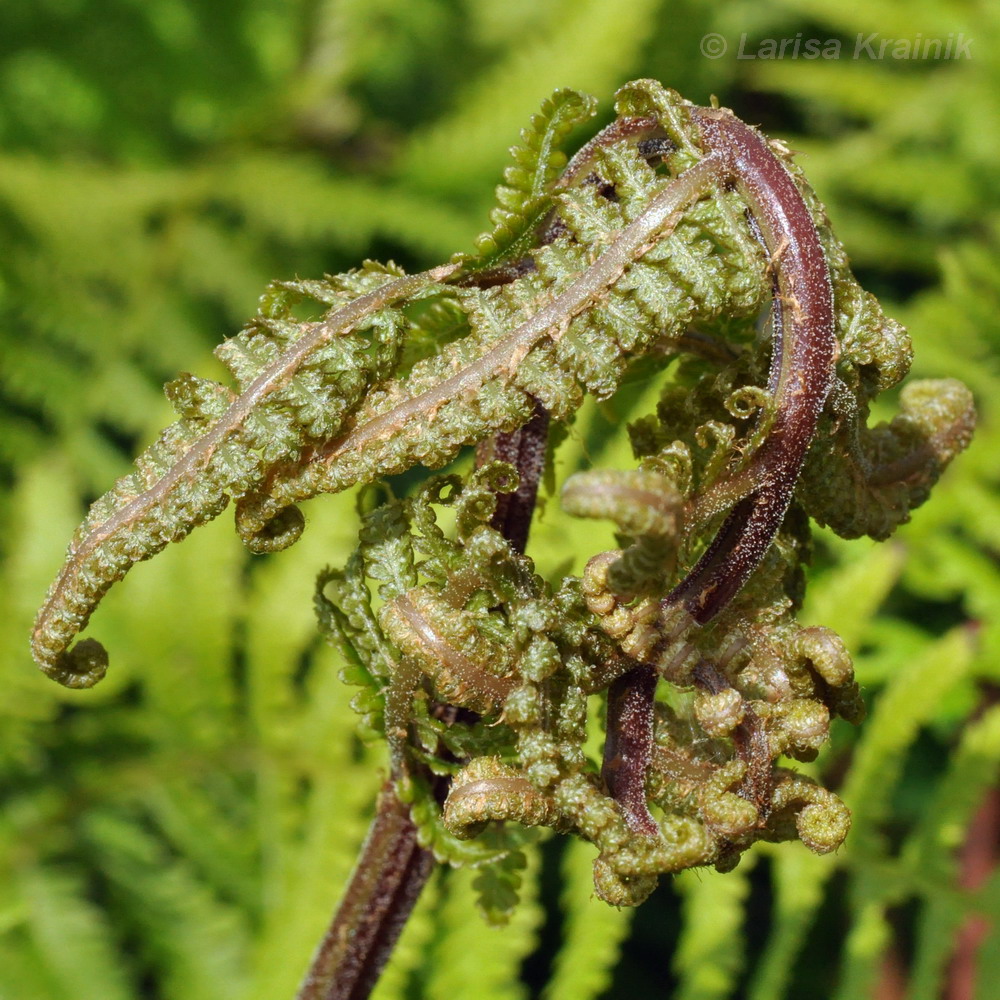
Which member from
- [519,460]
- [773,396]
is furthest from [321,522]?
[773,396]

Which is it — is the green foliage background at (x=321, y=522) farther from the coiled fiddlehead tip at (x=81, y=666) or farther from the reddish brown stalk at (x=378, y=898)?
the coiled fiddlehead tip at (x=81, y=666)

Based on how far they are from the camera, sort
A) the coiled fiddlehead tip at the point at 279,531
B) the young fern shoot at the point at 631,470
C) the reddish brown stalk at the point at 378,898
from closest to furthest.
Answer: the young fern shoot at the point at 631,470 → the coiled fiddlehead tip at the point at 279,531 → the reddish brown stalk at the point at 378,898

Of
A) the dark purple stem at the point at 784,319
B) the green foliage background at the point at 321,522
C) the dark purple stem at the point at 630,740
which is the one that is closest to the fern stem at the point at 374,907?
the dark purple stem at the point at 630,740

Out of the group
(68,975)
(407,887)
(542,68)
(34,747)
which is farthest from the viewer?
(542,68)

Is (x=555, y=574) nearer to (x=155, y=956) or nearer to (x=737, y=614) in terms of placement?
(x=737, y=614)

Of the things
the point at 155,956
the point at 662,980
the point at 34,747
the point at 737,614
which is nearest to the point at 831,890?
the point at 662,980

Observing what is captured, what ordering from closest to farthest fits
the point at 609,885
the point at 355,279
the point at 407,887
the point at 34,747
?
the point at 609,885 → the point at 355,279 → the point at 407,887 → the point at 34,747
